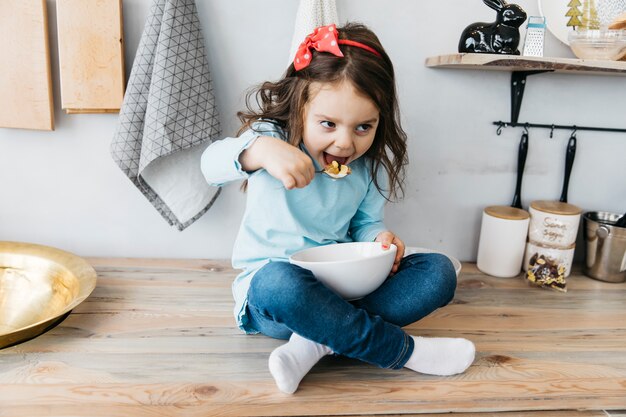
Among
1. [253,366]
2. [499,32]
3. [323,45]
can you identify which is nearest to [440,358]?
[253,366]

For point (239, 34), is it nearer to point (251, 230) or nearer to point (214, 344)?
point (251, 230)

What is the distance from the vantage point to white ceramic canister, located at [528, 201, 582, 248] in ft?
4.13

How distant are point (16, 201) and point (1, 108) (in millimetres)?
218

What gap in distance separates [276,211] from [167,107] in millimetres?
308

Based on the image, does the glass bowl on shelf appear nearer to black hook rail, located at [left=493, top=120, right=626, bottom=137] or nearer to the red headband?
black hook rail, located at [left=493, top=120, right=626, bottom=137]

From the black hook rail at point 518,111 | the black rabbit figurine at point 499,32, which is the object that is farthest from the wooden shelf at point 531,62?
the black hook rail at point 518,111

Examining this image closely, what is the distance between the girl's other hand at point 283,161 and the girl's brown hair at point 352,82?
3.6 inches

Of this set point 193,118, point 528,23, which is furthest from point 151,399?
point 528,23

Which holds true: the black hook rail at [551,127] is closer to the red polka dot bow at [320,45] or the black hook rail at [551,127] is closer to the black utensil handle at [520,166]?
the black utensil handle at [520,166]

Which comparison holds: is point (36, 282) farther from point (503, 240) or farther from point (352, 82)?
point (503, 240)

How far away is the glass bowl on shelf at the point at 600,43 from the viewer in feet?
3.65

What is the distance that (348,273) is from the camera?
0.87 metres

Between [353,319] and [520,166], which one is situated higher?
[520,166]

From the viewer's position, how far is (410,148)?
1291 millimetres
